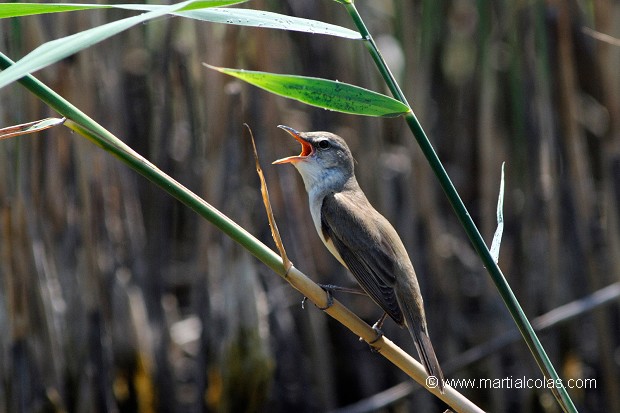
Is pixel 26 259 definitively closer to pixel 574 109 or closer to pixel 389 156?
pixel 389 156

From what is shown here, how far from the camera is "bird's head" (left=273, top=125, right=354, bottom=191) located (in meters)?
2.90

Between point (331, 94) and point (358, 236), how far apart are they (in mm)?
1229

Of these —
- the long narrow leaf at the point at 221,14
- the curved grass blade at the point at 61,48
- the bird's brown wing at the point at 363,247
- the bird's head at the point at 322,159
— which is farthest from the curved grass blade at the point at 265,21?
the bird's head at the point at 322,159

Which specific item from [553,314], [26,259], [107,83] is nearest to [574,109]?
[553,314]

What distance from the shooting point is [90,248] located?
11.0ft

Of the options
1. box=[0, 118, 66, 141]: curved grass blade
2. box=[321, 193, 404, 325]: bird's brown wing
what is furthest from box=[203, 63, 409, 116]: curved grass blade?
box=[321, 193, 404, 325]: bird's brown wing

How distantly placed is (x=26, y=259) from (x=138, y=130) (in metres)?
1.28

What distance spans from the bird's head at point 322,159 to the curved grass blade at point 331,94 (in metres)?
1.37

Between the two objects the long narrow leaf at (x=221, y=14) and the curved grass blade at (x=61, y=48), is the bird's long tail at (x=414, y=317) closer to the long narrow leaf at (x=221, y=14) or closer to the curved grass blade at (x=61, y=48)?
the long narrow leaf at (x=221, y=14)

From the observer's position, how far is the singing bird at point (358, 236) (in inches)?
96.9

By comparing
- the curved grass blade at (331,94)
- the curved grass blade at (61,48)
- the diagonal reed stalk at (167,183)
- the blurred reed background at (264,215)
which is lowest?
the blurred reed background at (264,215)

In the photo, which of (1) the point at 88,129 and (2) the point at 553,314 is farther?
(2) the point at 553,314

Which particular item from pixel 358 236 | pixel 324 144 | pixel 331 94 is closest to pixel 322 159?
pixel 324 144

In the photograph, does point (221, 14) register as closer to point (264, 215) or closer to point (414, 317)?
point (414, 317)
